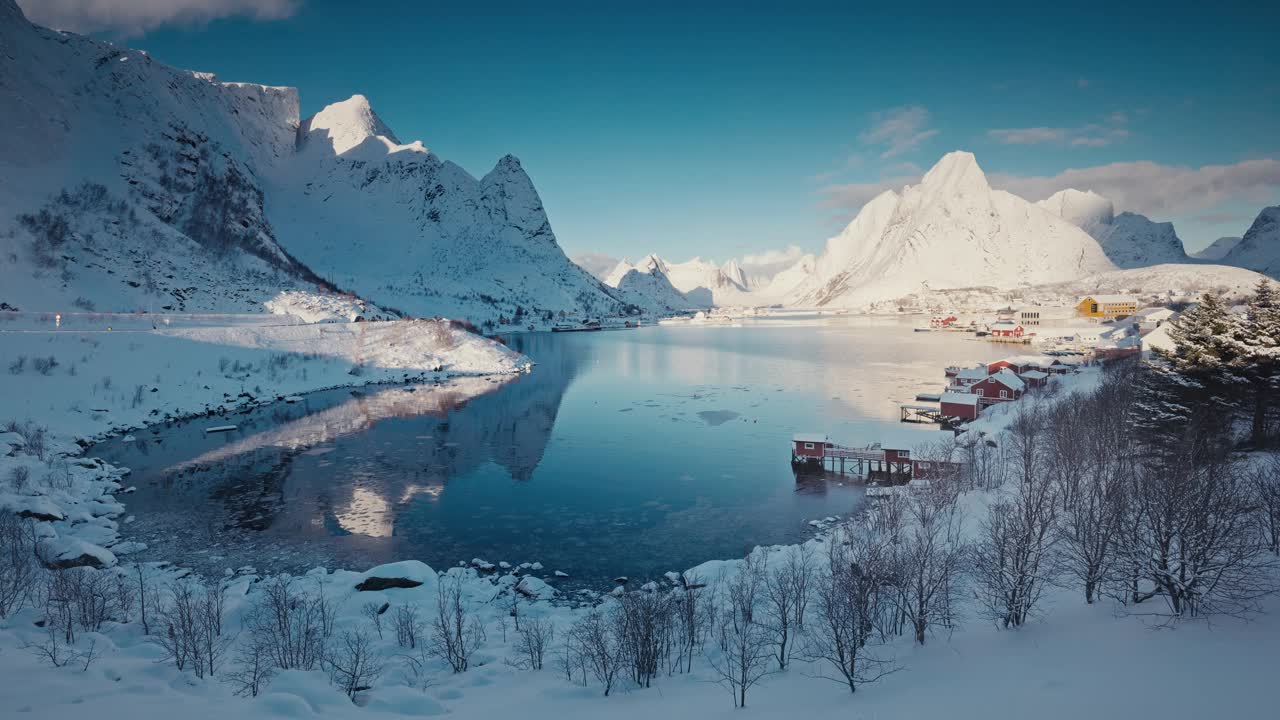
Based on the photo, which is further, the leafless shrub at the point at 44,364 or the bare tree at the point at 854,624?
the leafless shrub at the point at 44,364

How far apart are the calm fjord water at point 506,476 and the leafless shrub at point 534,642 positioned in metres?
4.13

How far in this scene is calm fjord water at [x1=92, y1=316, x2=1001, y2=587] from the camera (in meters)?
23.0

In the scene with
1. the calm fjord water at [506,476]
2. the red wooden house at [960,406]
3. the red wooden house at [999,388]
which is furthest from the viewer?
the red wooden house at [999,388]

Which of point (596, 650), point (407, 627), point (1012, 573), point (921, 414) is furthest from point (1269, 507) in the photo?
point (921, 414)

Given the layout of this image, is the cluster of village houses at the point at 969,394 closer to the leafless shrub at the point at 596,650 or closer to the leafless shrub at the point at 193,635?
the leafless shrub at the point at 596,650

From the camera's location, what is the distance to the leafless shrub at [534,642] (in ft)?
45.6

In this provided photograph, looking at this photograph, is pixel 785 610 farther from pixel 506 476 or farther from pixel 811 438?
pixel 811 438

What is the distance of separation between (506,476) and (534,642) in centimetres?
1805

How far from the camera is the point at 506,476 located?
32.7 m

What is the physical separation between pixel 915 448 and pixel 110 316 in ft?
231

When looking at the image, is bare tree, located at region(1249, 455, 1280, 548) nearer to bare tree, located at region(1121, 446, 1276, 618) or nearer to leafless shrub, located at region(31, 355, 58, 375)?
bare tree, located at region(1121, 446, 1276, 618)

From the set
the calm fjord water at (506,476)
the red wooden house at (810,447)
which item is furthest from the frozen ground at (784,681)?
the red wooden house at (810,447)

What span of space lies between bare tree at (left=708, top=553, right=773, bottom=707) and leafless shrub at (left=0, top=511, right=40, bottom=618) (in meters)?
15.8

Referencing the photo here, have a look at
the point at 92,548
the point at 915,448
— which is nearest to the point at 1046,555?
the point at 915,448
